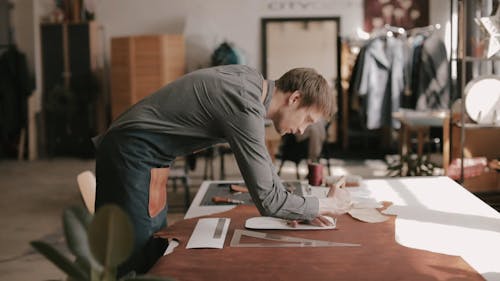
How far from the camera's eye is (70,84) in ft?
30.8

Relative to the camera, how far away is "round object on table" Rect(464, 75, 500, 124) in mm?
3938

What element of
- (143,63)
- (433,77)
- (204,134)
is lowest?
(204,134)

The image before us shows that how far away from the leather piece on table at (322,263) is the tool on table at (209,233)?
26 millimetres

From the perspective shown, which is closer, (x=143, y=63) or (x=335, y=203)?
(x=335, y=203)

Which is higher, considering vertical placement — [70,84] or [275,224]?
[70,84]

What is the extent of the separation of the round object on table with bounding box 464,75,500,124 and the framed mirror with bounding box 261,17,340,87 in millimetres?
5323

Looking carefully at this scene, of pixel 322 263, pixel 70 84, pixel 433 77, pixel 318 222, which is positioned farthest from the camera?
pixel 70 84

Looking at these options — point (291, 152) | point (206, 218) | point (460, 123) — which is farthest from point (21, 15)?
point (206, 218)

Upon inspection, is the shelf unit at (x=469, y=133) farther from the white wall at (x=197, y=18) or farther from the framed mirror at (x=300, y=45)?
the white wall at (x=197, y=18)

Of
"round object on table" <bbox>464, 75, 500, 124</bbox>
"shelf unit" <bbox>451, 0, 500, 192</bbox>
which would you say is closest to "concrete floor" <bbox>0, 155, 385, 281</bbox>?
"shelf unit" <bbox>451, 0, 500, 192</bbox>

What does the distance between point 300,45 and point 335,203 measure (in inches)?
281

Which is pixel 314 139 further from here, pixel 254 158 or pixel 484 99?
pixel 254 158

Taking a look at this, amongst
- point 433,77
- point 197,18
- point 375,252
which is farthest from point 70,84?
point 375,252

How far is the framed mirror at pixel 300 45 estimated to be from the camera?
945 cm
